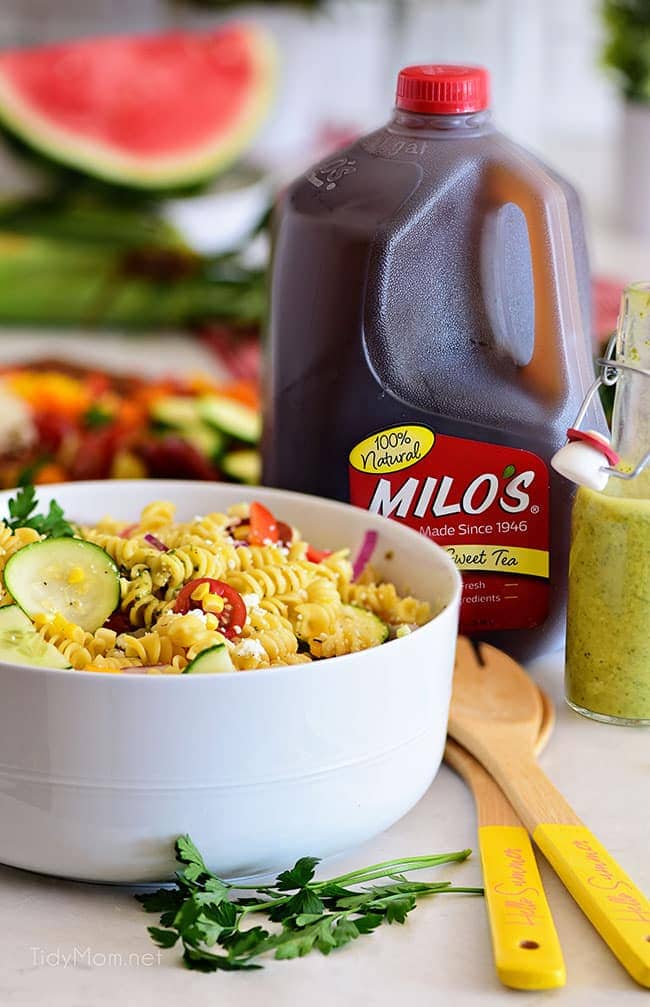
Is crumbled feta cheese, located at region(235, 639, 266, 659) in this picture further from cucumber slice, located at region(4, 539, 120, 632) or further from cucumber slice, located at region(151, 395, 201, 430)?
cucumber slice, located at region(151, 395, 201, 430)

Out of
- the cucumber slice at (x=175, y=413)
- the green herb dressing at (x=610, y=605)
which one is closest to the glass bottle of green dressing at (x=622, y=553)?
the green herb dressing at (x=610, y=605)

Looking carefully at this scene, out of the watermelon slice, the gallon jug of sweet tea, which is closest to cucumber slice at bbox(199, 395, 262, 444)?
the gallon jug of sweet tea

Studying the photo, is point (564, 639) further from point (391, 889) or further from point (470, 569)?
point (391, 889)

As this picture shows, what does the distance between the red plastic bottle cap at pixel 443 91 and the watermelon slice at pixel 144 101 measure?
1739 mm

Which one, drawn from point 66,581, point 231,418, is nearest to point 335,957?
point 66,581

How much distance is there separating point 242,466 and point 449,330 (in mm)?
631

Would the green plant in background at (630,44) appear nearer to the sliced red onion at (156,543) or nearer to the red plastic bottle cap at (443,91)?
the red plastic bottle cap at (443,91)

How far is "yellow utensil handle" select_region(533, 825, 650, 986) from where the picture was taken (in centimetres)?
76

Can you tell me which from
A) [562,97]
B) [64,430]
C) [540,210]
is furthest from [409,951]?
[562,97]

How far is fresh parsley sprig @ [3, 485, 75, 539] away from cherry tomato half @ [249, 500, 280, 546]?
13 centimetres

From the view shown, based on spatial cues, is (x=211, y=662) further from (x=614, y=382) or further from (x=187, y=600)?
(x=614, y=382)

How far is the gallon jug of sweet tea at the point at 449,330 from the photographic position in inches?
42.2

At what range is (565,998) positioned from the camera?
2.45 ft

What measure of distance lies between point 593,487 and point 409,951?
0.35m
